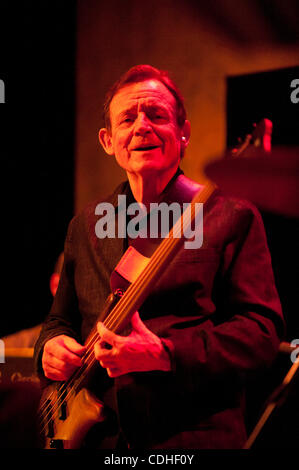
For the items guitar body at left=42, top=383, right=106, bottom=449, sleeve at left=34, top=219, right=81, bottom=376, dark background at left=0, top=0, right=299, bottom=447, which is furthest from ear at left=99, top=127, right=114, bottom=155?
dark background at left=0, top=0, right=299, bottom=447

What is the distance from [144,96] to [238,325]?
637 millimetres

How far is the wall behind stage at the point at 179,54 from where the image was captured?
8.14 feet

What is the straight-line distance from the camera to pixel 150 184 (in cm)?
130

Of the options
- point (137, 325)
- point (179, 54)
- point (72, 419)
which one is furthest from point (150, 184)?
point (179, 54)

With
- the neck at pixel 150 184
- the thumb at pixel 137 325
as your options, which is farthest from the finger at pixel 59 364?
the neck at pixel 150 184

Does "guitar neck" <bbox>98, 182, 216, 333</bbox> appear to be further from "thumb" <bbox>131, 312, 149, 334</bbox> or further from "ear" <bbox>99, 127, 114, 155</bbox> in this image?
"ear" <bbox>99, 127, 114, 155</bbox>

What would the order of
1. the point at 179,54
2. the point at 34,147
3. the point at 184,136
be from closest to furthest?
the point at 184,136 → the point at 179,54 → the point at 34,147

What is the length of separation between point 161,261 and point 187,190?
269 mm

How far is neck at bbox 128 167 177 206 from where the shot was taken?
1.29m

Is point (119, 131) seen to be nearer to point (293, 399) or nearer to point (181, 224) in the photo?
point (181, 224)

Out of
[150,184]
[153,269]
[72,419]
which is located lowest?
[72,419]

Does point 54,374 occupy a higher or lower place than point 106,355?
lower

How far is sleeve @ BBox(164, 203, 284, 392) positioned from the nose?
1.04 ft

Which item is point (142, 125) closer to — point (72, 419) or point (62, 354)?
point (62, 354)
